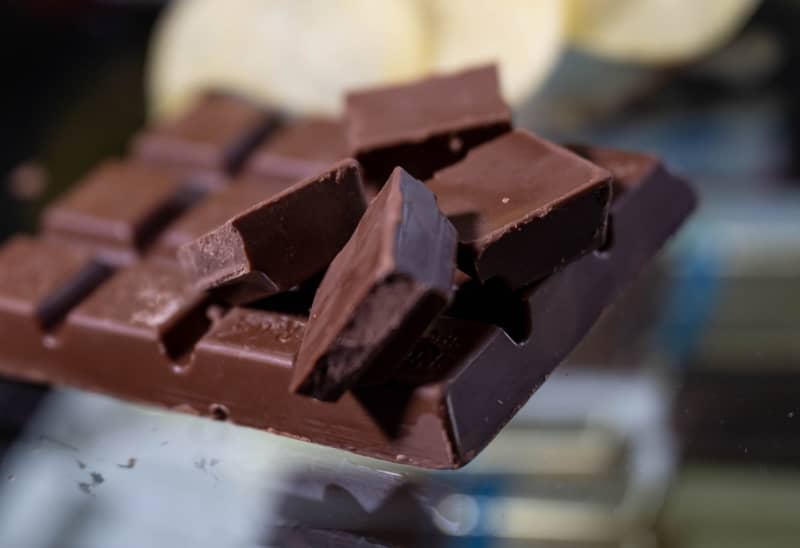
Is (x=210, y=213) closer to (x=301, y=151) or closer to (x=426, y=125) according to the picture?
(x=301, y=151)

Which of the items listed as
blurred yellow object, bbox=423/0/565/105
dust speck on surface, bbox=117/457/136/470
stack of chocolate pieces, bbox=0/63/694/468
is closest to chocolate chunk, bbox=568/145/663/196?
stack of chocolate pieces, bbox=0/63/694/468

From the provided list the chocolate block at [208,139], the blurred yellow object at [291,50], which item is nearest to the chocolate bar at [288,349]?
the chocolate block at [208,139]

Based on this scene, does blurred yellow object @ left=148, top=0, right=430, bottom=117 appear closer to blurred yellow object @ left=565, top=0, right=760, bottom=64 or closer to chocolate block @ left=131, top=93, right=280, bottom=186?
chocolate block @ left=131, top=93, right=280, bottom=186

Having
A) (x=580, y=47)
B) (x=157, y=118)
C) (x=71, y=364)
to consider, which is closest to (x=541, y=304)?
(x=71, y=364)

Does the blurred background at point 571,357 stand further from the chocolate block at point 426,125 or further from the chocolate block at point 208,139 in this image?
the chocolate block at point 426,125

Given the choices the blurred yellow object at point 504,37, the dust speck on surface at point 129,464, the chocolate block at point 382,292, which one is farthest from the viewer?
the blurred yellow object at point 504,37

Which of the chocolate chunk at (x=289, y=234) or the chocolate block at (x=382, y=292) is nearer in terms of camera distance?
the chocolate block at (x=382, y=292)
